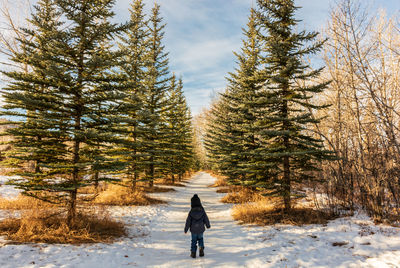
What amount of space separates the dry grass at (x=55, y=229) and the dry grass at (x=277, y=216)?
18.6 ft

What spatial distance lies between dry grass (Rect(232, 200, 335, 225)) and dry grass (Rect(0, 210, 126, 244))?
5.68 meters

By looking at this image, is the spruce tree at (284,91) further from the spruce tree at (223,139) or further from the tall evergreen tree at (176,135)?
the tall evergreen tree at (176,135)

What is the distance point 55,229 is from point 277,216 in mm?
8807

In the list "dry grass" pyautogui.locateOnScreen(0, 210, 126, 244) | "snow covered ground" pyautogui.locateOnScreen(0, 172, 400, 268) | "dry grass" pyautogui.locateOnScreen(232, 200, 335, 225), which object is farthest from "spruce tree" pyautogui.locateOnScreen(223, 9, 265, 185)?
"dry grass" pyautogui.locateOnScreen(0, 210, 126, 244)

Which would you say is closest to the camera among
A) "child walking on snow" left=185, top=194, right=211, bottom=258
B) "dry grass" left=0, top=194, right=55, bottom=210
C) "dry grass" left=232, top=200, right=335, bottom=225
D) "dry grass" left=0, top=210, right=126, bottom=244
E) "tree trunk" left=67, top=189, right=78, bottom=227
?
"dry grass" left=0, top=210, right=126, bottom=244

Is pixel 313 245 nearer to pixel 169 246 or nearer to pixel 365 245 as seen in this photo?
pixel 365 245

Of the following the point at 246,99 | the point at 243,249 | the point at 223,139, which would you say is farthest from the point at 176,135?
the point at 243,249

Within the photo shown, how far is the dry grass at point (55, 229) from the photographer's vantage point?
5.77 m

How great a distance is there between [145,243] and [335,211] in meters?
8.39

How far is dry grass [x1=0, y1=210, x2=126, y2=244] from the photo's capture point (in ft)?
18.9

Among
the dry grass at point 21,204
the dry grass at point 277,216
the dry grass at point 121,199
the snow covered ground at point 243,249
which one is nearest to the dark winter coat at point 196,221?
the snow covered ground at point 243,249

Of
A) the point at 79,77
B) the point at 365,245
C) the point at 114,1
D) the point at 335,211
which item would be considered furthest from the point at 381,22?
the point at 79,77

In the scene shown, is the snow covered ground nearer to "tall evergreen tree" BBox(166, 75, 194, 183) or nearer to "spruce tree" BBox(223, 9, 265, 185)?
"spruce tree" BBox(223, 9, 265, 185)

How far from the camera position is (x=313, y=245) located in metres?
6.17
